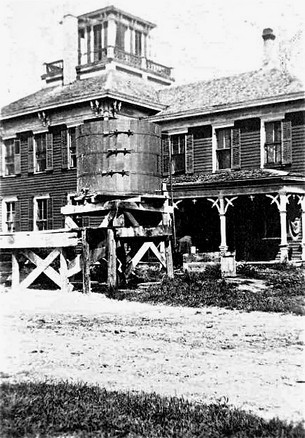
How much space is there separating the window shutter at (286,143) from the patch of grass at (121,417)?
718 inches

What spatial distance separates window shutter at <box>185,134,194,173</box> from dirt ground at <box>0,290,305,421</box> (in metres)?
14.5

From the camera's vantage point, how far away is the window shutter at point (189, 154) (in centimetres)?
2538

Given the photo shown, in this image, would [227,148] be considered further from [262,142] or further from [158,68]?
[158,68]

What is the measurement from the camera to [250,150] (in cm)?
2377

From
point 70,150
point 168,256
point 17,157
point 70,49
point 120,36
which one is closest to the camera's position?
point 168,256

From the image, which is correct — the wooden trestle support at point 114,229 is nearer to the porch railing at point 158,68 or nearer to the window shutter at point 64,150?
the window shutter at point 64,150

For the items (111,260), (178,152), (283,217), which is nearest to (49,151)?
(178,152)

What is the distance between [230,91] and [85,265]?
47.5ft

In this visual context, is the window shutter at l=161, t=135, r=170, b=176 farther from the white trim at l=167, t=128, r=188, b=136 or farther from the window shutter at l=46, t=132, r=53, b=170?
the window shutter at l=46, t=132, r=53, b=170

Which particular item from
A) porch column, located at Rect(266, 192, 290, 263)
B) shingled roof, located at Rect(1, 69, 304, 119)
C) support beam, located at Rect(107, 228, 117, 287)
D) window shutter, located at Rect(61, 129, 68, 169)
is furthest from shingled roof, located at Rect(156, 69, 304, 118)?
support beam, located at Rect(107, 228, 117, 287)

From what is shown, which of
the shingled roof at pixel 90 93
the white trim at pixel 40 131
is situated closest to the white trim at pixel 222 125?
the shingled roof at pixel 90 93

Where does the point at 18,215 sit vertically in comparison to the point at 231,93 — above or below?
below

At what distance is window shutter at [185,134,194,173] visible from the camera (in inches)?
999

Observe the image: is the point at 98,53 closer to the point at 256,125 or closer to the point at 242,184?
the point at 256,125
